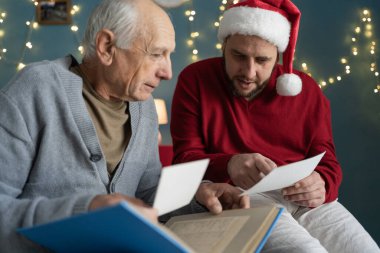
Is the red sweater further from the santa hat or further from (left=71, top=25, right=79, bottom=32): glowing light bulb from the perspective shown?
(left=71, top=25, right=79, bottom=32): glowing light bulb

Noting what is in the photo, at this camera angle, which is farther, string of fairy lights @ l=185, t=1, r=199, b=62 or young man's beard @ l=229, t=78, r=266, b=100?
string of fairy lights @ l=185, t=1, r=199, b=62

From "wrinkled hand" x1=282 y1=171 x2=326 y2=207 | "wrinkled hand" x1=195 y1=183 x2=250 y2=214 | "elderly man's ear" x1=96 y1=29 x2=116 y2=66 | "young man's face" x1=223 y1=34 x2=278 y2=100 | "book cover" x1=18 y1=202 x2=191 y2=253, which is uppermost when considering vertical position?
"elderly man's ear" x1=96 y1=29 x2=116 y2=66

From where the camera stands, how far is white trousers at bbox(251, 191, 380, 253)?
1223 millimetres

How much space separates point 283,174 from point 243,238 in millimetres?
236

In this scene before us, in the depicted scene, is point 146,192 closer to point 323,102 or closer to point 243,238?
point 243,238

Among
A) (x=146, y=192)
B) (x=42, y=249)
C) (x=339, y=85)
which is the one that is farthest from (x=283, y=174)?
(x=339, y=85)

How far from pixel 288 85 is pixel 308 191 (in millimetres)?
387

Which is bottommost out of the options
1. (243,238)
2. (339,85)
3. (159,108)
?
(159,108)

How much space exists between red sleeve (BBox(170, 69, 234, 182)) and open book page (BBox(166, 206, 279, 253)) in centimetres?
47

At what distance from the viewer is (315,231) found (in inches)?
56.5

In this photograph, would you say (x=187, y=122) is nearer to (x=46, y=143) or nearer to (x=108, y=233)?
(x=46, y=143)

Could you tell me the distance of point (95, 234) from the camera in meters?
0.74

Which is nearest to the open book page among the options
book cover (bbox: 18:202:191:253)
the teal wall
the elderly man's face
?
book cover (bbox: 18:202:191:253)

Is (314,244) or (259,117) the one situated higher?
(259,117)
